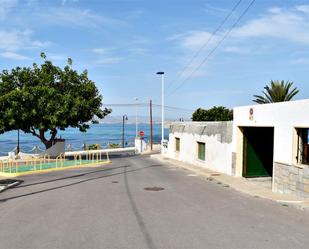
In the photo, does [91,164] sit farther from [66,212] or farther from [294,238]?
[294,238]

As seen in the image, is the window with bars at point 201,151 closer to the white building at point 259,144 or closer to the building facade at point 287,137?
the white building at point 259,144

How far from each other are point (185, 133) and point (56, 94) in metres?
12.2

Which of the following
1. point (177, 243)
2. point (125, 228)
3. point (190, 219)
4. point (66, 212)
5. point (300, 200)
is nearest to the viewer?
point (177, 243)

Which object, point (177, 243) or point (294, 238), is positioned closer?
point (177, 243)

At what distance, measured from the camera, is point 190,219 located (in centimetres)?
1056

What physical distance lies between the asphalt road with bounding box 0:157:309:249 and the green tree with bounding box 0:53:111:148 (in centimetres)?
1872

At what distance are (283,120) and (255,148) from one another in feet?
19.0

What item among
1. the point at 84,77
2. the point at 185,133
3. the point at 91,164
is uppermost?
the point at 84,77

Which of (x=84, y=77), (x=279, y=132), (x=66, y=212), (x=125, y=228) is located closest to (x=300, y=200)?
(x=279, y=132)

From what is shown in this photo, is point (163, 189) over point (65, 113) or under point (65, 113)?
under

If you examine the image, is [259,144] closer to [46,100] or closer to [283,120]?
[283,120]

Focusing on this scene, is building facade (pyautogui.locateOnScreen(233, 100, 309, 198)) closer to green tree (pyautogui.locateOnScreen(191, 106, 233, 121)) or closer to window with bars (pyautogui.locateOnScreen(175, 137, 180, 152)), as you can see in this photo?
window with bars (pyautogui.locateOnScreen(175, 137, 180, 152))

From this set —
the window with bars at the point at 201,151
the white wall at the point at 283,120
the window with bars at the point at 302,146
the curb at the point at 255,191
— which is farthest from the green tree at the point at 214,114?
the window with bars at the point at 302,146

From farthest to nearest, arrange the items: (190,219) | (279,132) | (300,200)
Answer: (279,132) → (300,200) → (190,219)
